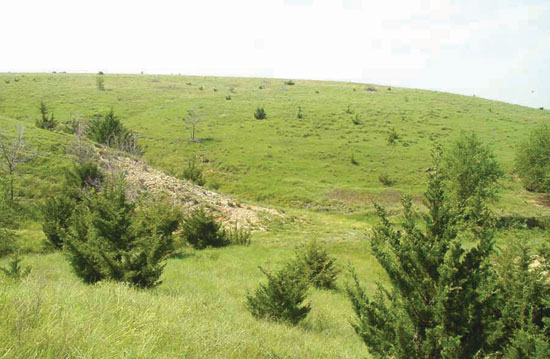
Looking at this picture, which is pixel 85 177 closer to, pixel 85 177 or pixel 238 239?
pixel 85 177

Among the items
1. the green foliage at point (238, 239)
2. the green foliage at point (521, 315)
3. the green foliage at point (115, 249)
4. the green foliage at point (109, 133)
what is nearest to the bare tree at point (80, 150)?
the green foliage at point (109, 133)

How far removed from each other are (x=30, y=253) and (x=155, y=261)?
11061mm

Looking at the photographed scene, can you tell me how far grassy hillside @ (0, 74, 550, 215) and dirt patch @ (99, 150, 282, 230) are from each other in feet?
28.8

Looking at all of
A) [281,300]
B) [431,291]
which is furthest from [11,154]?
[431,291]

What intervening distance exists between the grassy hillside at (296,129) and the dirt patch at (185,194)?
8772mm

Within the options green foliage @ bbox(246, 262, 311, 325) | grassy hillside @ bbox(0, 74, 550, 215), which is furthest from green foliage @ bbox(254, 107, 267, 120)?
green foliage @ bbox(246, 262, 311, 325)

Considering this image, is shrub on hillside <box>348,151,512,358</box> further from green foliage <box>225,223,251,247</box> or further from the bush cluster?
green foliage <box>225,223,251,247</box>

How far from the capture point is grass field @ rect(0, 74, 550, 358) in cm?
431

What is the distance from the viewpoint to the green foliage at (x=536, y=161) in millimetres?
37472

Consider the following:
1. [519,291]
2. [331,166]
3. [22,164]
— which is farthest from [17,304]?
[331,166]

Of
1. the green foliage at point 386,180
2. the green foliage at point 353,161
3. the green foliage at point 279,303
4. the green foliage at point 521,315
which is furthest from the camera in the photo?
the green foliage at point 353,161

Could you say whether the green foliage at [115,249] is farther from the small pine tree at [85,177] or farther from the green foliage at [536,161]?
the green foliage at [536,161]

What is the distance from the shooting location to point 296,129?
5634cm

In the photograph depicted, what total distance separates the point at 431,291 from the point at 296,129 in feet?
172
